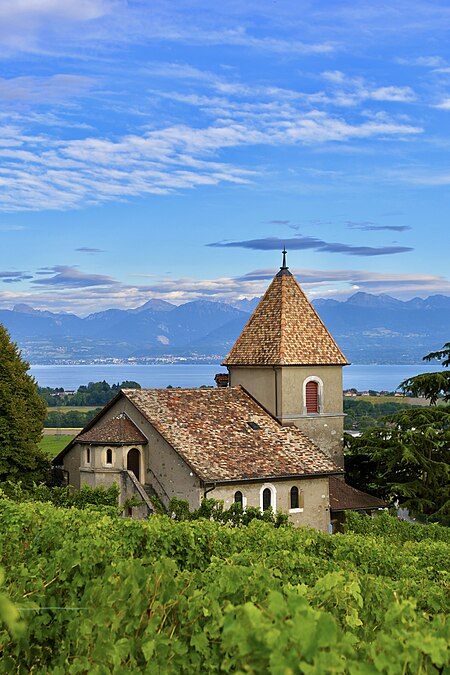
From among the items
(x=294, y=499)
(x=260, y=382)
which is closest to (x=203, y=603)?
(x=294, y=499)

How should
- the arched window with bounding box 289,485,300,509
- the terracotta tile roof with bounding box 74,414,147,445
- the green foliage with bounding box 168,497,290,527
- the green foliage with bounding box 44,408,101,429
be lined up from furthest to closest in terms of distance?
the green foliage with bounding box 44,408,101,429
the terracotta tile roof with bounding box 74,414,147,445
the arched window with bounding box 289,485,300,509
the green foliage with bounding box 168,497,290,527

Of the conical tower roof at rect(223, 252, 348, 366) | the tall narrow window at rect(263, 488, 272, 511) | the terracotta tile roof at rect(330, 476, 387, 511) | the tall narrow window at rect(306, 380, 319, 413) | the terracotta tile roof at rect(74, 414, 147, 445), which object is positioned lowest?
the terracotta tile roof at rect(330, 476, 387, 511)

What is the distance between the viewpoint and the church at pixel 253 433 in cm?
3378

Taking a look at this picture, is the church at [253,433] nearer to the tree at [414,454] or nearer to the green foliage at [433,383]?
the tree at [414,454]

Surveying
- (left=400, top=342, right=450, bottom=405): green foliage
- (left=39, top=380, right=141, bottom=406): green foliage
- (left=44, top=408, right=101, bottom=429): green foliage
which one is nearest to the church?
(left=400, top=342, right=450, bottom=405): green foliage

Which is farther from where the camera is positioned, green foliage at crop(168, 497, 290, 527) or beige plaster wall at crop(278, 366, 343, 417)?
beige plaster wall at crop(278, 366, 343, 417)

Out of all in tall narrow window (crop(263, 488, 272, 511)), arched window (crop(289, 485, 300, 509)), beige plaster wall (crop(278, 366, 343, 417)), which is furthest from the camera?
beige plaster wall (crop(278, 366, 343, 417))

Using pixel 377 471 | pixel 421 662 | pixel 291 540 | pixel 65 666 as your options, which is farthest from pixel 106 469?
pixel 421 662

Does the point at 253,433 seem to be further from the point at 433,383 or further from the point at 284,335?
the point at 433,383

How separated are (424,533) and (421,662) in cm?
2248

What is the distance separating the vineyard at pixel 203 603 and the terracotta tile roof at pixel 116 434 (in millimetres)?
17076

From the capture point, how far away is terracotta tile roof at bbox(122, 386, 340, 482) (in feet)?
110

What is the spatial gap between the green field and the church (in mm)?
22429

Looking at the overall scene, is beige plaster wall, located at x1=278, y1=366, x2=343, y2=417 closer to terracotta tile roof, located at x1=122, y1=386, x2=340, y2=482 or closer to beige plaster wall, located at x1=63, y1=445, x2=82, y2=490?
terracotta tile roof, located at x1=122, y1=386, x2=340, y2=482
